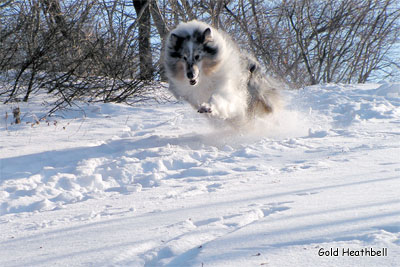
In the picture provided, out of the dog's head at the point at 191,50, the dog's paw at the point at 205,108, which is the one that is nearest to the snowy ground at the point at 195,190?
the dog's paw at the point at 205,108

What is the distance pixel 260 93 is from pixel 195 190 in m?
3.26

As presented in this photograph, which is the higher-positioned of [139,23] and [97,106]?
[139,23]

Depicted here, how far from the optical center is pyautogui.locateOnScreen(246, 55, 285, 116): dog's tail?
608 cm

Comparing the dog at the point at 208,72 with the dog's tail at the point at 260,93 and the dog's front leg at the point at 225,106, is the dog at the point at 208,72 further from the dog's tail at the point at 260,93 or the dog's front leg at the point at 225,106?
the dog's tail at the point at 260,93

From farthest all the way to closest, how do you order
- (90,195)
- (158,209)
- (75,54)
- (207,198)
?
1. (75,54)
2. (90,195)
3. (207,198)
4. (158,209)

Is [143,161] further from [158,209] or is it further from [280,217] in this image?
[280,217]

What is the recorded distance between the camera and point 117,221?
8.48 ft

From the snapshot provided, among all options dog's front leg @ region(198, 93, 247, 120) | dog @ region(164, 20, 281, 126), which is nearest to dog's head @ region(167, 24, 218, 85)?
dog @ region(164, 20, 281, 126)

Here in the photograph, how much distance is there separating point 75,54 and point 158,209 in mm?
4726

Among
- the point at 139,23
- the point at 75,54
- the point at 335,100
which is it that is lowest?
the point at 335,100

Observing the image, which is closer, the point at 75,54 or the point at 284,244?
the point at 284,244

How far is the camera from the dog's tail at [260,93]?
6078mm

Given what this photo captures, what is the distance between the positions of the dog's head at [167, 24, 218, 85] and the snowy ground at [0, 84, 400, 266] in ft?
2.95

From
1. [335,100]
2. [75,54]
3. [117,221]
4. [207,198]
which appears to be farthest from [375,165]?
[75,54]
